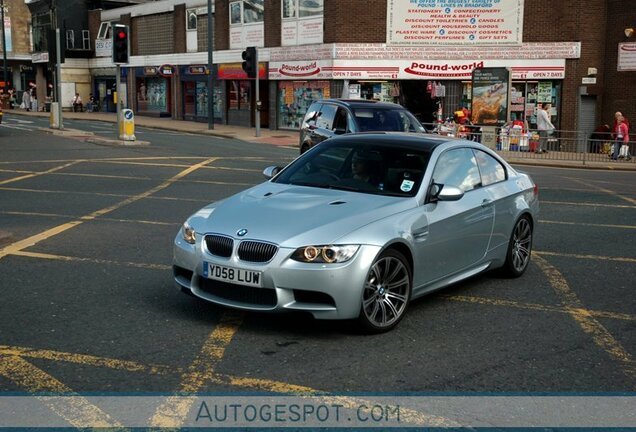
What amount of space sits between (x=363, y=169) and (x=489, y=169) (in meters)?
1.54

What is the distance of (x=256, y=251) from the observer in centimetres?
582

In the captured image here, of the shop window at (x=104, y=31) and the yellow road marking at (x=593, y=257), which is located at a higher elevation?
the shop window at (x=104, y=31)

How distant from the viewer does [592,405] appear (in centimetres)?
469

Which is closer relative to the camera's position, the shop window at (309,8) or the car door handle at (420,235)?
the car door handle at (420,235)

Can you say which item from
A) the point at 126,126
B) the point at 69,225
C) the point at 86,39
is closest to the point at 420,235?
the point at 69,225

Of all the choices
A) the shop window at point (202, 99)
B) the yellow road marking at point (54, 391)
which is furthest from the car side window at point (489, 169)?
the shop window at point (202, 99)

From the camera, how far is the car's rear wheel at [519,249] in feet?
26.0

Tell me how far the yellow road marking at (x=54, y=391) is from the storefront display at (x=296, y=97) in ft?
99.7

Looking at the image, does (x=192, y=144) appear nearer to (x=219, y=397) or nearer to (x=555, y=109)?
(x=555, y=109)

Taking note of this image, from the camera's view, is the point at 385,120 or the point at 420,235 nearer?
the point at 420,235

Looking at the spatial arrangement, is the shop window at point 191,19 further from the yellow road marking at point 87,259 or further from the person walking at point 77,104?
the yellow road marking at point 87,259

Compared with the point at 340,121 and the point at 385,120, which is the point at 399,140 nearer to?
the point at 385,120

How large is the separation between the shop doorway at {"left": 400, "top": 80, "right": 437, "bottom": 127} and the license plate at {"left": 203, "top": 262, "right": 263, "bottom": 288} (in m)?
29.3

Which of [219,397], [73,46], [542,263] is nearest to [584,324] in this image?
[542,263]
